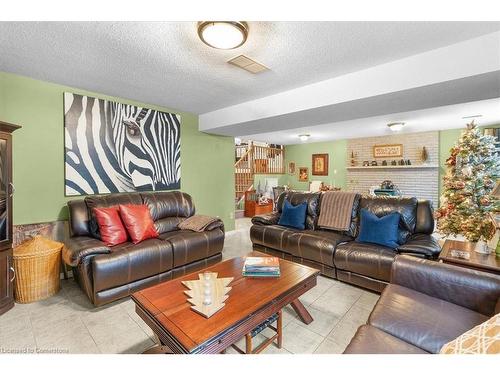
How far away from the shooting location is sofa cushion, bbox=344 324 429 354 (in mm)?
1062

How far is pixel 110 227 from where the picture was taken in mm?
2564

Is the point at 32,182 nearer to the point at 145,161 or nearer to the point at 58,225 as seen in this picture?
the point at 58,225

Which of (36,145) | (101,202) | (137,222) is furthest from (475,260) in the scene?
(36,145)

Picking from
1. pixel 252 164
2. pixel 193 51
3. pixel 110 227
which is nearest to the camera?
pixel 193 51

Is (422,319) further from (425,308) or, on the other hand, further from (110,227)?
(110,227)

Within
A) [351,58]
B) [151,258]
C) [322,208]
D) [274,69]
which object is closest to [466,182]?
[322,208]

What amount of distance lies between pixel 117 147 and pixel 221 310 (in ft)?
9.46

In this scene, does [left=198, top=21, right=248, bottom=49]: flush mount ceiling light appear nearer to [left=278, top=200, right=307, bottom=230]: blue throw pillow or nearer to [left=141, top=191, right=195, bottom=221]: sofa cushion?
[left=141, top=191, right=195, bottom=221]: sofa cushion

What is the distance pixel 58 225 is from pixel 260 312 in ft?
9.24

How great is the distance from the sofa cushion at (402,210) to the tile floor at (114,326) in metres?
0.88

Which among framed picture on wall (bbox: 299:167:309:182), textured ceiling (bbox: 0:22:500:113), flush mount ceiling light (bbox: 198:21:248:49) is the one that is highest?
textured ceiling (bbox: 0:22:500:113)

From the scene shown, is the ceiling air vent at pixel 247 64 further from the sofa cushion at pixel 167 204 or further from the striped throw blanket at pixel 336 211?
the sofa cushion at pixel 167 204

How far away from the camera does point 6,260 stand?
Result: 2111 mm

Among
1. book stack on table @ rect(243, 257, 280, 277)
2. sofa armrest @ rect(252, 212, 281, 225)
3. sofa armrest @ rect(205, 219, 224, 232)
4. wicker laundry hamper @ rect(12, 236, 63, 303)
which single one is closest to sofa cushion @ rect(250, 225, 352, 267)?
sofa armrest @ rect(252, 212, 281, 225)
